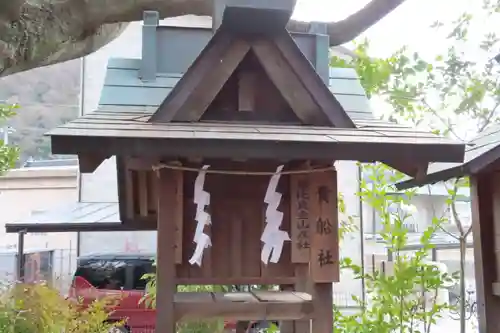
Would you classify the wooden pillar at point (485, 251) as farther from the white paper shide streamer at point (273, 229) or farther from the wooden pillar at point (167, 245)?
the wooden pillar at point (167, 245)

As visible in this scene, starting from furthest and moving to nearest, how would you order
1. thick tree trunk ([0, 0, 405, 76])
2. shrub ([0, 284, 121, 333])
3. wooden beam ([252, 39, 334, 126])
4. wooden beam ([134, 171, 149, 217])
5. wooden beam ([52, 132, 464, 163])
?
thick tree trunk ([0, 0, 405, 76]) → shrub ([0, 284, 121, 333]) → wooden beam ([134, 171, 149, 217]) → wooden beam ([252, 39, 334, 126]) → wooden beam ([52, 132, 464, 163])

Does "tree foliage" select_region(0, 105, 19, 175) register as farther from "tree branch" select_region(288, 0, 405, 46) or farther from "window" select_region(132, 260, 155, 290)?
"window" select_region(132, 260, 155, 290)

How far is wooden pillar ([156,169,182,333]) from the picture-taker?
289 centimetres

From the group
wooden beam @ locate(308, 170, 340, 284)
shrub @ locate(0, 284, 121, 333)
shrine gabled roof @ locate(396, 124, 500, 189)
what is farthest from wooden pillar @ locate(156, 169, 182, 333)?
shrub @ locate(0, 284, 121, 333)

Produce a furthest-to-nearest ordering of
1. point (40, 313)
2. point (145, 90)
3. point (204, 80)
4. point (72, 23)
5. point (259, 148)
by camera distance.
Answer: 1. point (72, 23)
2. point (40, 313)
3. point (145, 90)
4. point (204, 80)
5. point (259, 148)

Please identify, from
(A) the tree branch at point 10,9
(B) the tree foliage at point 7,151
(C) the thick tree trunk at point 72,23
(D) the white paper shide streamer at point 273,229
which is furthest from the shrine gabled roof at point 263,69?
(B) the tree foliage at point 7,151

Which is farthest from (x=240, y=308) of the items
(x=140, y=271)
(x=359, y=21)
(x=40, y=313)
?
(x=140, y=271)

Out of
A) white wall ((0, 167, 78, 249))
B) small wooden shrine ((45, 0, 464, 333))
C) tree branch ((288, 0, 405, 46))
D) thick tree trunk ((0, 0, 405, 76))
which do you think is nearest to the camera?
small wooden shrine ((45, 0, 464, 333))

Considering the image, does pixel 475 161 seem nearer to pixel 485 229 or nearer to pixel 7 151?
pixel 485 229

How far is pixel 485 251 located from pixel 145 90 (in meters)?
3.00

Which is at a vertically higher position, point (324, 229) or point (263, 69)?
point (263, 69)

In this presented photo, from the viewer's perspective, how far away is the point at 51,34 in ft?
17.5

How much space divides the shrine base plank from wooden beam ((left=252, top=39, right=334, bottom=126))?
111 centimetres

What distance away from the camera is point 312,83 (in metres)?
3.14
